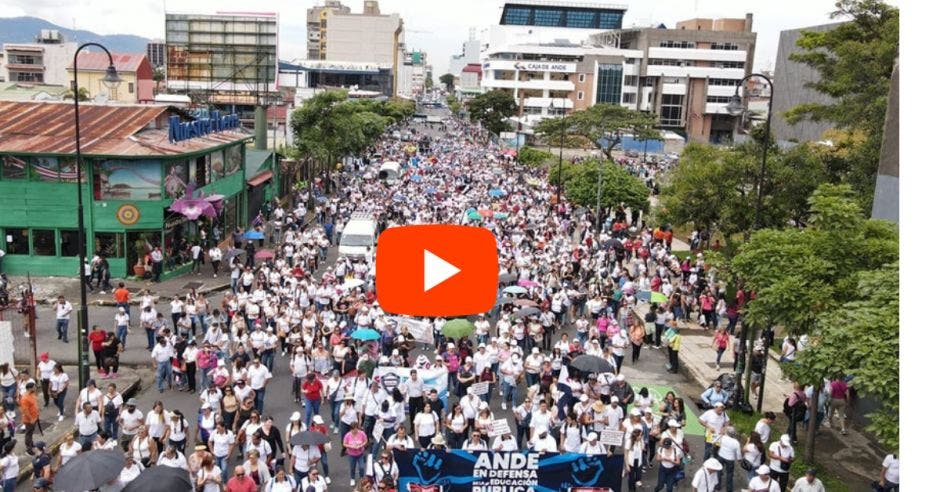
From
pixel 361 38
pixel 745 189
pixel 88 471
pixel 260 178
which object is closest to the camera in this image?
pixel 88 471

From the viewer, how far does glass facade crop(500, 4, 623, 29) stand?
558 ft

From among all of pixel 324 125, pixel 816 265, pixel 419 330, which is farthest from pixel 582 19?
pixel 816 265

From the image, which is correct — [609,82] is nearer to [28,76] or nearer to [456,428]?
[28,76]

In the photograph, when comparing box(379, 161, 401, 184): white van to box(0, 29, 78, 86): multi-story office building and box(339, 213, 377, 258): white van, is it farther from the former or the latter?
box(0, 29, 78, 86): multi-story office building

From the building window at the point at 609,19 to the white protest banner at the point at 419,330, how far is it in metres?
163

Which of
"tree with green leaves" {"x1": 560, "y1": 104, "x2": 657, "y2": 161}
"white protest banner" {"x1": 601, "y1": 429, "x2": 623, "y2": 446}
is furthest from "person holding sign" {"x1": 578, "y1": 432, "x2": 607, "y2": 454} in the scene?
"tree with green leaves" {"x1": 560, "y1": 104, "x2": 657, "y2": 161}

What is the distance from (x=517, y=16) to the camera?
171 meters

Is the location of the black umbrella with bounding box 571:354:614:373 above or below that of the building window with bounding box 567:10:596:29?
below

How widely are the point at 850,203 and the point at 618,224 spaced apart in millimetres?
24681

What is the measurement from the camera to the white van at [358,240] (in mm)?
30875

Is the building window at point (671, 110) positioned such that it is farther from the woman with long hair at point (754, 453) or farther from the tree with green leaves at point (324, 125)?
the woman with long hair at point (754, 453)

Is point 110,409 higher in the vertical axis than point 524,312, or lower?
lower

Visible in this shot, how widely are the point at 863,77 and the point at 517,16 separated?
481 ft

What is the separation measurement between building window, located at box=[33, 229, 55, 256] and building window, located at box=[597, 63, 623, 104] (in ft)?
285
